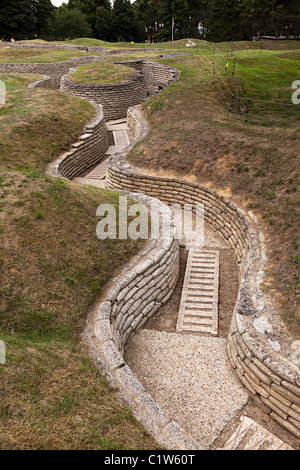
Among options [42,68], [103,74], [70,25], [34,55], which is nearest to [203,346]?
[103,74]

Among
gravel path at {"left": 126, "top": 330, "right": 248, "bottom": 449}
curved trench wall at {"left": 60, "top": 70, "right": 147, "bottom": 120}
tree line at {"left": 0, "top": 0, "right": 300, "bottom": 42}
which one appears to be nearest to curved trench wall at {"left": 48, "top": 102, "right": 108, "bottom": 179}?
curved trench wall at {"left": 60, "top": 70, "right": 147, "bottom": 120}

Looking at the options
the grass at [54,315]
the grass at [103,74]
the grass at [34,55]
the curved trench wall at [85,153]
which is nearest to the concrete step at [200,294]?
the grass at [54,315]

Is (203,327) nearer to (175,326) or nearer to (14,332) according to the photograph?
(175,326)

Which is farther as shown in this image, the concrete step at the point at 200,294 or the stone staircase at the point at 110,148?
the stone staircase at the point at 110,148

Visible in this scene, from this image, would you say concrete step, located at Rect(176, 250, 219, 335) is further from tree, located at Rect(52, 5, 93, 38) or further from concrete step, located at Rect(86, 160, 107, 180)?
tree, located at Rect(52, 5, 93, 38)

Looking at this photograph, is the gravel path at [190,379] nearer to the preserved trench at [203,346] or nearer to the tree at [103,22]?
the preserved trench at [203,346]
